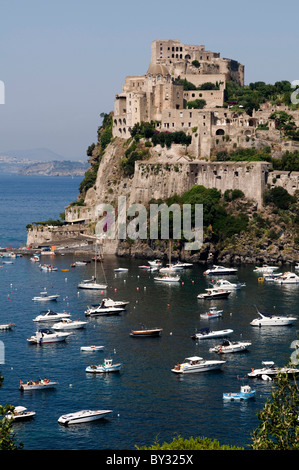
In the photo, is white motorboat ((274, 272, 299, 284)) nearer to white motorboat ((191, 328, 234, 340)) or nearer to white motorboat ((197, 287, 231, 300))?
white motorboat ((197, 287, 231, 300))

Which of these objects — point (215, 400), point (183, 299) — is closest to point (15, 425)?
point (215, 400)

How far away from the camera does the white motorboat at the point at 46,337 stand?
56812 millimetres

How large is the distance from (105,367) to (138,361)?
10.2 feet

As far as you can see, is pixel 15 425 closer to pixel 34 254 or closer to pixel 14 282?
pixel 14 282

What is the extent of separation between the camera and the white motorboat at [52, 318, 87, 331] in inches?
2349

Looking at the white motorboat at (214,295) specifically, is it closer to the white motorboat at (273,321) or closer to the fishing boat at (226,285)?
the fishing boat at (226,285)

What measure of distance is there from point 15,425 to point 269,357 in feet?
59.1

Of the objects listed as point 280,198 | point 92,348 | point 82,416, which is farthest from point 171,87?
point 82,416

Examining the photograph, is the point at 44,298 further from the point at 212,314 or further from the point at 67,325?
the point at 212,314

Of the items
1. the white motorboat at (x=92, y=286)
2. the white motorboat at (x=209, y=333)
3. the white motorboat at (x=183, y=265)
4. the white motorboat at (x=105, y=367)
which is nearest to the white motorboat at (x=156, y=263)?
the white motorboat at (x=183, y=265)

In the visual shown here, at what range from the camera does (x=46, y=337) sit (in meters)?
57.0

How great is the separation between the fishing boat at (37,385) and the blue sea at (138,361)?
0.38 m

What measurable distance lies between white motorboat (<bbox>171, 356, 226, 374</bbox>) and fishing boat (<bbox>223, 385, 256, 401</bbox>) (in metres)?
4.82

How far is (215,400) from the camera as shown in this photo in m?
45.4
